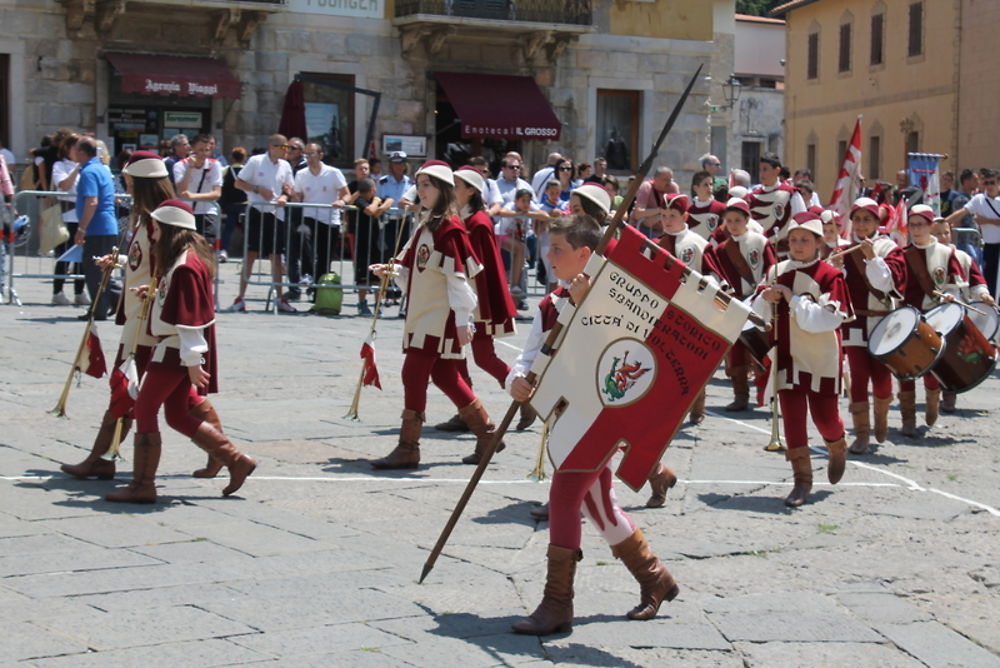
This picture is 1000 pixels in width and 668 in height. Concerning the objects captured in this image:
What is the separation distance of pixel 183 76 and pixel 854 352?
17980mm

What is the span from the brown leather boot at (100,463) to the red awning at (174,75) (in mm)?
18257

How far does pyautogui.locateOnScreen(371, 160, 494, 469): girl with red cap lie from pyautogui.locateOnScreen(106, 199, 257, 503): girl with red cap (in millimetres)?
1307

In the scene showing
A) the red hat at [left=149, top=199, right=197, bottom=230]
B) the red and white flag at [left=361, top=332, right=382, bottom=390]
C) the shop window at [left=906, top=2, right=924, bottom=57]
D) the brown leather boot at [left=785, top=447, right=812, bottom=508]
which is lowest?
the brown leather boot at [left=785, top=447, right=812, bottom=508]

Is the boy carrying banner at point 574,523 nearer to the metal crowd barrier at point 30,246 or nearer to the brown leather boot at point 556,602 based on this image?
the brown leather boot at point 556,602

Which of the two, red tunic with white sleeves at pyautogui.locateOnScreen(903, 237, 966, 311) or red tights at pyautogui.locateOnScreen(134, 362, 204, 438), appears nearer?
red tights at pyautogui.locateOnScreen(134, 362, 204, 438)

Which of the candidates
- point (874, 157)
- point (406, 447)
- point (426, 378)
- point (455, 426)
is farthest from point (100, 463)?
point (874, 157)

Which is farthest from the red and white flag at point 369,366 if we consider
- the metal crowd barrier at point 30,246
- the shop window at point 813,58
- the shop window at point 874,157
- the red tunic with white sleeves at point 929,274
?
the shop window at point 813,58

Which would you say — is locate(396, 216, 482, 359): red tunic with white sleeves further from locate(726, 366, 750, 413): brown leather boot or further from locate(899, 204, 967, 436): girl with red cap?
locate(899, 204, 967, 436): girl with red cap

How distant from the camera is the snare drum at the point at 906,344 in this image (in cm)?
975

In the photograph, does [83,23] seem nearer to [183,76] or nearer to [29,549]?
[183,76]

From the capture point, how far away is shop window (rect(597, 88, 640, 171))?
30.8m

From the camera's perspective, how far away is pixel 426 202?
8500 millimetres

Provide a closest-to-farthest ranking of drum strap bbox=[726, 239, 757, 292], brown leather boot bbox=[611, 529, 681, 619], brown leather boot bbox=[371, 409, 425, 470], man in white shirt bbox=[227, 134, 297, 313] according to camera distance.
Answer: brown leather boot bbox=[611, 529, 681, 619], brown leather boot bbox=[371, 409, 425, 470], drum strap bbox=[726, 239, 757, 292], man in white shirt bbox=[227, 134, 297, 313]

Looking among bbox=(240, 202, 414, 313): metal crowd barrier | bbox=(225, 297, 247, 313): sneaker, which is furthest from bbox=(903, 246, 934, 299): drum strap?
bbox=(225, 297, 247, 313): sneaker
